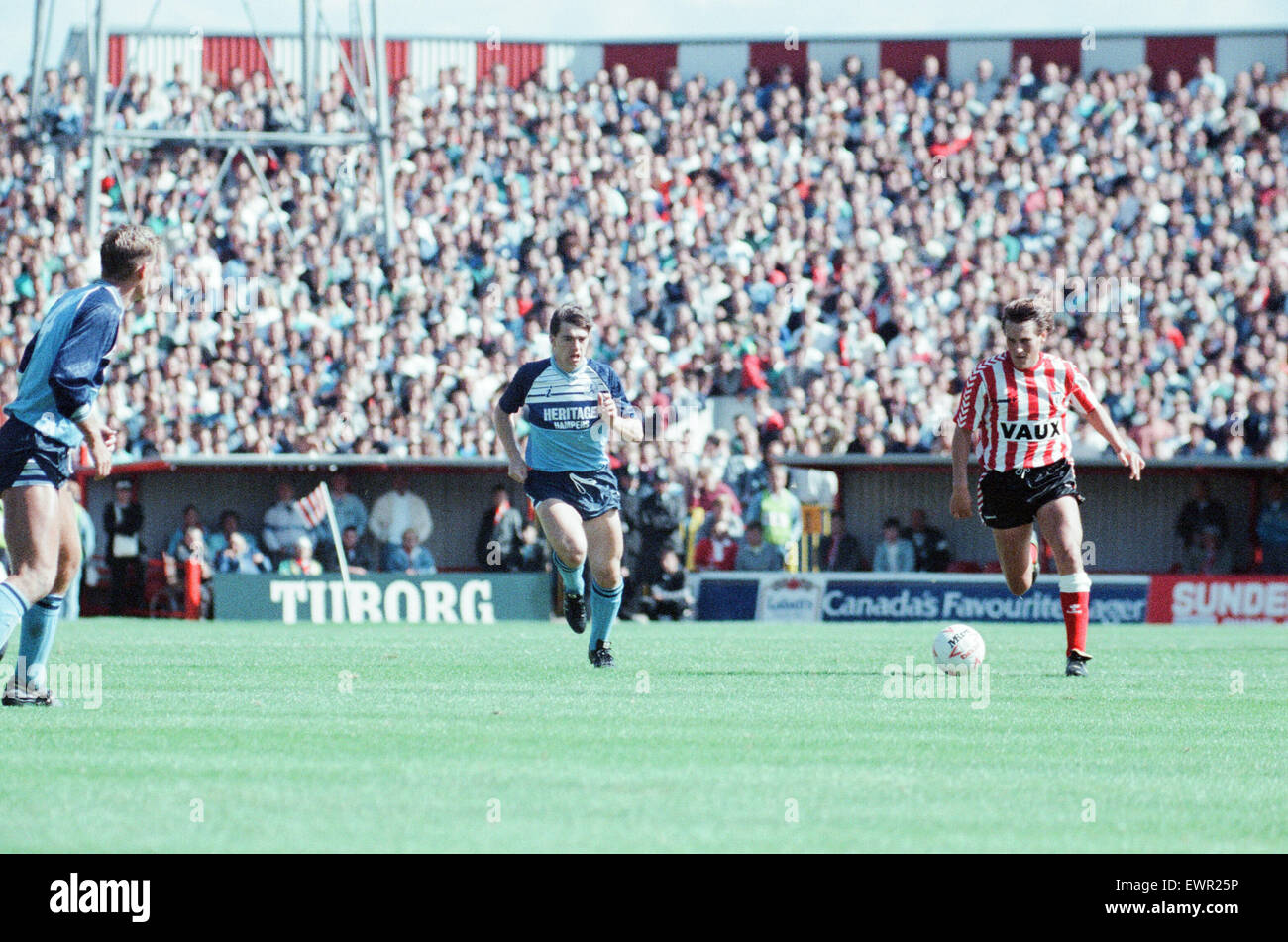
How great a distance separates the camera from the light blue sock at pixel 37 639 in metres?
9.22

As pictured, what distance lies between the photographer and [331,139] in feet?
98.9

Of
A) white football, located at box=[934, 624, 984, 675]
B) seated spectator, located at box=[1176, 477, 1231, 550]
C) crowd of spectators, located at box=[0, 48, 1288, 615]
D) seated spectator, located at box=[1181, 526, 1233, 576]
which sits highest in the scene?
crowd of spectators, located at box=[0, 48, 1288, 615]

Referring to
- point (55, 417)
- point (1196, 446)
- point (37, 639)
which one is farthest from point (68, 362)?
point (1196, 446)

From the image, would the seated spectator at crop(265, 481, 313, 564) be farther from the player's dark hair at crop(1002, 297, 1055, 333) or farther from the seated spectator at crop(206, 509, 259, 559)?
the player's dark hair at crop(1002, 297, 1055, 333)

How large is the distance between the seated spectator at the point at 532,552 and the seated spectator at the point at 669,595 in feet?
4.74

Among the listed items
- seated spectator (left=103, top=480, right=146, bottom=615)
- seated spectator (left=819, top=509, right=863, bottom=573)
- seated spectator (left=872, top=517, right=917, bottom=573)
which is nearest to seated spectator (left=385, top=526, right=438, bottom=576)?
seated spectator (left=103, top=480, right=146, bottom=615)

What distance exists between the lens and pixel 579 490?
12836 mm

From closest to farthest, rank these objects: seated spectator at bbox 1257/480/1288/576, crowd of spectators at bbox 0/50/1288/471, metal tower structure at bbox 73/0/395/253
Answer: seated spectator at bbox 1257/480/1288/576 → crowd of spectators at bbox 0/50/1288/471 → metal tower structure at bbox 73/0/395/253

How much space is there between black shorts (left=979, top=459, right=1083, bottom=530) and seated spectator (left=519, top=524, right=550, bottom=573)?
12.3 metres

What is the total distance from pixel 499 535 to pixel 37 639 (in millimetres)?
15213

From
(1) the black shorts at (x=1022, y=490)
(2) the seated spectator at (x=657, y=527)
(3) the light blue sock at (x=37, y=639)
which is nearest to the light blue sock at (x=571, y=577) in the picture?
(1) the black shorts at (x=1022, y=490)

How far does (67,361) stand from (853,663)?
6.94 m

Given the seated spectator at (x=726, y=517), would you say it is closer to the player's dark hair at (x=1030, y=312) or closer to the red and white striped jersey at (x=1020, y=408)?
the red and white striped jersey at (x=1020, y=408)

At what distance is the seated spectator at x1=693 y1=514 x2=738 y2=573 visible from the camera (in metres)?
23.6
